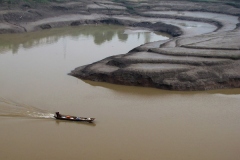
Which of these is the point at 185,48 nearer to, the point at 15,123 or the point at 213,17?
the point at 15,123

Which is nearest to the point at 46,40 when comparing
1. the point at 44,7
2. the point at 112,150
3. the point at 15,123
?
the point at 44,7

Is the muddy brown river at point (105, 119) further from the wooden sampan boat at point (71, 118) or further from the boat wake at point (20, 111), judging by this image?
the wooden sampan boat at point (71, 118)

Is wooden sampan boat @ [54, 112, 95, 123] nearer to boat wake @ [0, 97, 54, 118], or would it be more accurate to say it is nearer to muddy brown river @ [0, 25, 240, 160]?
muddy brown river @ [0, 25, 240, 160]

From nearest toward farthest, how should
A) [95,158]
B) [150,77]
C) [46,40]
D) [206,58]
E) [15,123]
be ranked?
[95,158]
[15,123]
[150,77]
[206,58]
[46,40]

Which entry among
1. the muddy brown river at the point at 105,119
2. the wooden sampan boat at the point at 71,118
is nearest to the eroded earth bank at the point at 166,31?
the muddy brown river at the point at 105,119

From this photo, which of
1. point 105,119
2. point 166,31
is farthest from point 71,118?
point 166,31

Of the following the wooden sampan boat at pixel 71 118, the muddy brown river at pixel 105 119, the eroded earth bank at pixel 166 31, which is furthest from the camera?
the eroded earth bank at pixel 166 31
